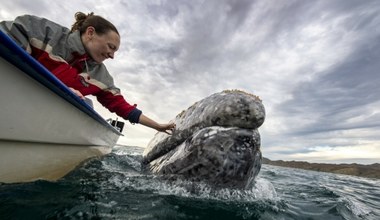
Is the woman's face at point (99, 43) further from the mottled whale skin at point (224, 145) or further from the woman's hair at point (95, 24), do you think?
the mottled whale skin at point (224, 145)

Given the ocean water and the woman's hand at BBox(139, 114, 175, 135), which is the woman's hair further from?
the ocean water

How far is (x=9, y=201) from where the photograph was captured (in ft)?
7.18

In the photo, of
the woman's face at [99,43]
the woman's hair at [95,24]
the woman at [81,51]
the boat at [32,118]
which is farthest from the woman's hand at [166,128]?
the woman's hair at [95,24]

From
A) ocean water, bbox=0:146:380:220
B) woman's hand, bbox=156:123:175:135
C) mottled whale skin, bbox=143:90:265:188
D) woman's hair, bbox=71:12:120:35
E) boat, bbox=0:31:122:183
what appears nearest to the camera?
boat, bbox=0:31:122:183

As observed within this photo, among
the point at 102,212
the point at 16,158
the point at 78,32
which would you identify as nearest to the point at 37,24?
the point at 78,32

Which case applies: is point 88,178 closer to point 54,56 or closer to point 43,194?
point 43,194

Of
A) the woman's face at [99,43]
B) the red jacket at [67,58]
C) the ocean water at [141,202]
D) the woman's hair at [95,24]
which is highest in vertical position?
the woman's hair at [95,24]

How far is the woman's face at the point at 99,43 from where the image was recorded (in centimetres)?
361

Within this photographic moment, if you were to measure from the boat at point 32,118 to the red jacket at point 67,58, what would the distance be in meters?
0.67

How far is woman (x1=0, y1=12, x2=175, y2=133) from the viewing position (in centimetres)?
296

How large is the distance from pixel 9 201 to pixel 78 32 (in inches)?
92.8

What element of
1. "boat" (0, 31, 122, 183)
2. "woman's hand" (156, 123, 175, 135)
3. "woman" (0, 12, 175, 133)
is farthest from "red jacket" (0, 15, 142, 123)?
"boat" (0, 31, 122, 183)

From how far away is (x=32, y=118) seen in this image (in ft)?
7.66

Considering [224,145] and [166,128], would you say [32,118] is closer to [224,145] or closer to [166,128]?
[224,145]
